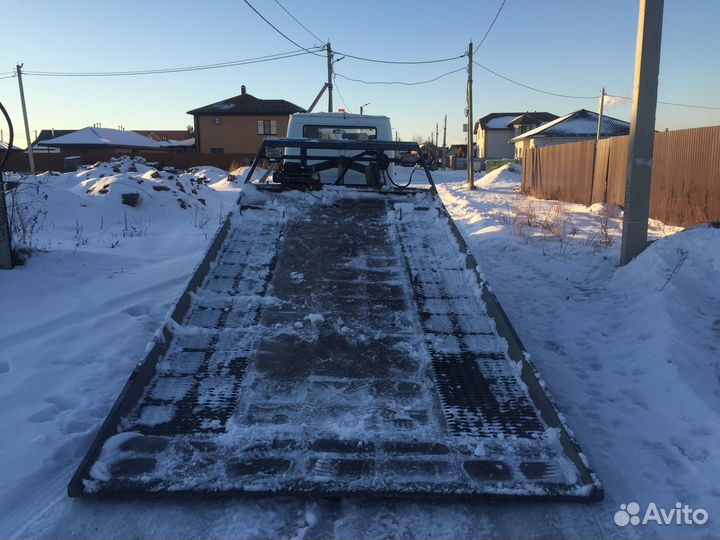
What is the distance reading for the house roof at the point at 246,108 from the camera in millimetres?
49719

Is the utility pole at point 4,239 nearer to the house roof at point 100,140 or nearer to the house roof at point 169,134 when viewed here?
the house roof at point 100,140

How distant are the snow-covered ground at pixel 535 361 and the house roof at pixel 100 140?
1679 inches

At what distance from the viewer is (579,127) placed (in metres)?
48.8

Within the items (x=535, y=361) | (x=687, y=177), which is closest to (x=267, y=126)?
(x=687, y=177)

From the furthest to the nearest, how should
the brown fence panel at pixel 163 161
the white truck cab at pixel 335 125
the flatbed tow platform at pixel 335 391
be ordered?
1. the brown fence panel at pixel 163 161
2. the white truck cab at pixel 335 125
3. the flatbed tow platform at pixel 335 391

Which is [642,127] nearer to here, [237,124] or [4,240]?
[4,240]

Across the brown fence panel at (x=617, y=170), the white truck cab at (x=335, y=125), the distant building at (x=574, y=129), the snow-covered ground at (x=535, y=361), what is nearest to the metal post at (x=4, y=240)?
the snow-covered ground at (x=535, y=361)

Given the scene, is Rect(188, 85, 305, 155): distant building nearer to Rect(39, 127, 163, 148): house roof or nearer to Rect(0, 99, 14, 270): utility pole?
Rect(39, 127, 163, 148): house roof

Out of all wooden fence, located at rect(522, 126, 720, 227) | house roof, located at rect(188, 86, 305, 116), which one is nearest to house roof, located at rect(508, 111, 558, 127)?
house roof, located at rect(188, 86, 305, 116)

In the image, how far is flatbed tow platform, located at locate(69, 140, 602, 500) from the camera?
266cm

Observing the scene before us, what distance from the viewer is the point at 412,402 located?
10.8 ft

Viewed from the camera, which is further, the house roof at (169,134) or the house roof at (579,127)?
the house roof at (169,134)

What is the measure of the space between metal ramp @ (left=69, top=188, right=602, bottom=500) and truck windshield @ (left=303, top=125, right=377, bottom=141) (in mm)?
3313

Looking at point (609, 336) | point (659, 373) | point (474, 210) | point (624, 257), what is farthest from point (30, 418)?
point (474, 210)
